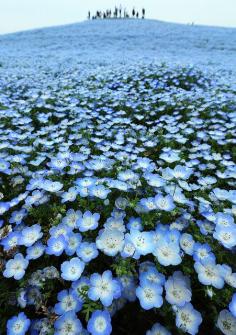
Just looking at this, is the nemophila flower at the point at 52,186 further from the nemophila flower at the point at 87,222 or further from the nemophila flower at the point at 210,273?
the nemophila flower at the point at 210,273

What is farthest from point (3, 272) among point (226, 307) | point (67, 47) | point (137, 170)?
point (67, 47)

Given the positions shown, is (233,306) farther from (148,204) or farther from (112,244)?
(148,204)

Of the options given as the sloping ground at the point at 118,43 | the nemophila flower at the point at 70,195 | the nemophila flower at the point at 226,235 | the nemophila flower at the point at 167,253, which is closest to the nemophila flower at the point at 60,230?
the nemophila flower at the point at 70,195

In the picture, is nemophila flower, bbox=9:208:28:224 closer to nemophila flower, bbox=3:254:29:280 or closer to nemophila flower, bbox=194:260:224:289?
nemophila flower, bbox=3:254:29:280

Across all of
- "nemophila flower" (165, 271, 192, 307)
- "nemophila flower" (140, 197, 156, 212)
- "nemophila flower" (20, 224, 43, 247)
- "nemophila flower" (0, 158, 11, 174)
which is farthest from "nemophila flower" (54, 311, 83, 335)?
"nemophila flower" (0, 158, 11, 174)

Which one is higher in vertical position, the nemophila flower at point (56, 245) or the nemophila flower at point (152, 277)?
the nemophila flower at point (152, 277)
